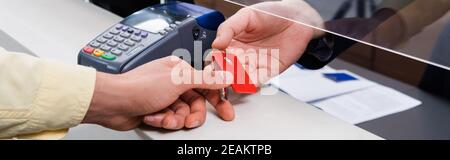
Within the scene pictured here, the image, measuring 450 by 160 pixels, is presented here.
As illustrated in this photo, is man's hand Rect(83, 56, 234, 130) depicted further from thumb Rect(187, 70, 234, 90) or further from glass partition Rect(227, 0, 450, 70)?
glass partition Rect(227, 0, 450, 70)

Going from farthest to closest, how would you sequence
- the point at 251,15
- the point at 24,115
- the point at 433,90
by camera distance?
the point at 433,90 < the point at 251,15 < the point at 24,115

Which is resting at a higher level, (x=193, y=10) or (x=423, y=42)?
(x=423, y=42)

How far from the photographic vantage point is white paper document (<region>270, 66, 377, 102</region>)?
0.96 m

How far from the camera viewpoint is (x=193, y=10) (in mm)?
713

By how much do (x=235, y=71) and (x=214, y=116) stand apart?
0.22 feet

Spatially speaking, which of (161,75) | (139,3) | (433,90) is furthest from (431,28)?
(139,3)

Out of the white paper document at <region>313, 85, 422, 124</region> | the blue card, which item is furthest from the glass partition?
the blue card

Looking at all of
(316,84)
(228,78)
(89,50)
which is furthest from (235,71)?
(316,84)

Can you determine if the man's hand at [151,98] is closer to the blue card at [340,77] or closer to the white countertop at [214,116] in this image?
the white countertop at [214,116]

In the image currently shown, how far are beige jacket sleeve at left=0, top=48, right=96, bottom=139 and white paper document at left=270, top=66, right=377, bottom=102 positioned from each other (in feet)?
1.70

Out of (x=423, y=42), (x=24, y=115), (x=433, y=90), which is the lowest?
(x=433, y=90)

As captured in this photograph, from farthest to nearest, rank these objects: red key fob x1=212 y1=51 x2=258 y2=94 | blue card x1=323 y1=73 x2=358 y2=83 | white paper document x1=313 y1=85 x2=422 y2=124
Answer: blue card x1=323 y1=73 x2=358 y2=83 < white paper document x1=313 y1=85 x2=422 y2=124 < red key fob x1=212 y1=51 x2=258 y2=94

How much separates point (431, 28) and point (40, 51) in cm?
66

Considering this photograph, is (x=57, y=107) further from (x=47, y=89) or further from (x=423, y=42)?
(x=423, y=42)
